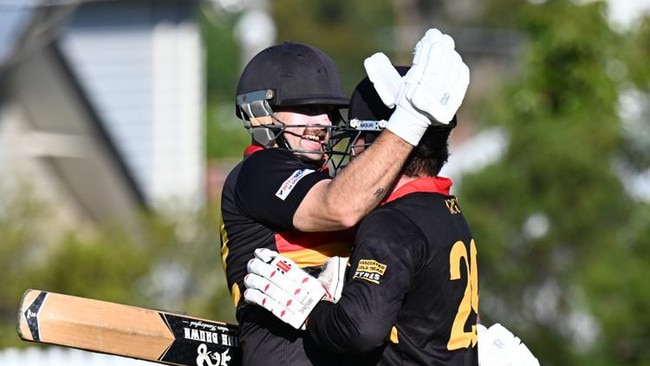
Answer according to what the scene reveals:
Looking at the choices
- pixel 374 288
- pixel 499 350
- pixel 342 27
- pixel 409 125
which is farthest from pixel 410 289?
pixel 342 27

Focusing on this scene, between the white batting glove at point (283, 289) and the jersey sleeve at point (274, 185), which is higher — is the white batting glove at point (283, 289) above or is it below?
below

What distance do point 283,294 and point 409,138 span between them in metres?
0.62

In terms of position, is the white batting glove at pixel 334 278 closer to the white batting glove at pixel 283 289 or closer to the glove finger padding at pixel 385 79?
the white batting glove at pixel 283 289

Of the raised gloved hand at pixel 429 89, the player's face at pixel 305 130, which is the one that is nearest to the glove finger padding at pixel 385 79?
the raised gloved hand at pixel 429 89

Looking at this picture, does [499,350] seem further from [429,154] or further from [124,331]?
[124,331]

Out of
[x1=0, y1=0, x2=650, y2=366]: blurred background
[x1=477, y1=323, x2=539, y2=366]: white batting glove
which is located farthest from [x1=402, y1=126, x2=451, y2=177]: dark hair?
[x1=0, y1=0, x2=650, y2=366]: blurred background

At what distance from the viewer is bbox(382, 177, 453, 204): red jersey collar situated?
4492 millimetres

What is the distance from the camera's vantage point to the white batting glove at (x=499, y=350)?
4988 millimetres

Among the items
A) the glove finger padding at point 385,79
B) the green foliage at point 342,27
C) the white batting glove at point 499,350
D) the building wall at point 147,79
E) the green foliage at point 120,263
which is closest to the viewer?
the glove finger padding at point 385,79

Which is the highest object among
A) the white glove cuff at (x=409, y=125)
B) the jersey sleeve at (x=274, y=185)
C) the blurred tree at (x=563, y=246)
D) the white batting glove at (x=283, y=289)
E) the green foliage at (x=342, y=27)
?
the white glove cuff at (x=409, y=125)

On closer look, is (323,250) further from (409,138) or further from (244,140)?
(244,140)

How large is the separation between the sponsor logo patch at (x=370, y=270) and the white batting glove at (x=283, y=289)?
168 millimetres

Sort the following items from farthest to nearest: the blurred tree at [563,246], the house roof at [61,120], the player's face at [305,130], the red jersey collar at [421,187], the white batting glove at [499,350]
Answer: the house roof at [61,120], the blurred tree at [563,246], the white batting glove at [499,350], the player's face at [305,130], the red jersey collar at [421,187]

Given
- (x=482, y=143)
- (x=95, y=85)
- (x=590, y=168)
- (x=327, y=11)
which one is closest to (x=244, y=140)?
(x=327, y=11)
